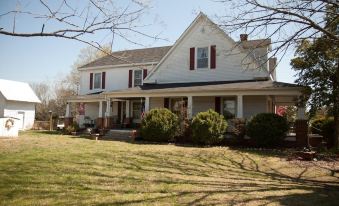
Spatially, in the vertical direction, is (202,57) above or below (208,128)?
above

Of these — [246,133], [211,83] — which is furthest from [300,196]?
[211,83]

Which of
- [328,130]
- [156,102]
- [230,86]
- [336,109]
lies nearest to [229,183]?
[336,109]

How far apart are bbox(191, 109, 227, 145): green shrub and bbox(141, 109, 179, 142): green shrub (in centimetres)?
150

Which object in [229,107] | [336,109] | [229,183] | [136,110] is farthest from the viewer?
[136,110]

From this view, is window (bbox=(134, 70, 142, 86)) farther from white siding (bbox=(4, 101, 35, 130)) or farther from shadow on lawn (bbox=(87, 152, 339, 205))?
shadow on lawn (bbox=(87, 152, 339, 205))

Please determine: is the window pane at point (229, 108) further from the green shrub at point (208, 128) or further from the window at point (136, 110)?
the window at point (136, 110)

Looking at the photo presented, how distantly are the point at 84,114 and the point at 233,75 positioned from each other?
15.1 meters

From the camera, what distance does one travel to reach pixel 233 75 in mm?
21203

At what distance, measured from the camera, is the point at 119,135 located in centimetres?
2123

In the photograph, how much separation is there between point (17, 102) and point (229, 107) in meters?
24.3

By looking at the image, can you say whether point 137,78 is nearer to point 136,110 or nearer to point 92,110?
point 136,110

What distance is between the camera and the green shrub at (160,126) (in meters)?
18.2

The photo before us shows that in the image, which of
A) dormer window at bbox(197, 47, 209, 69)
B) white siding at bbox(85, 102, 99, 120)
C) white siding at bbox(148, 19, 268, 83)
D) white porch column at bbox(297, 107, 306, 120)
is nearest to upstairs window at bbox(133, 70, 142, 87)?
white siding at bbox(148, 19, 268, 83)

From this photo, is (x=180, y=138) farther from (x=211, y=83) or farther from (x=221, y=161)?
(x=221, y=161)
